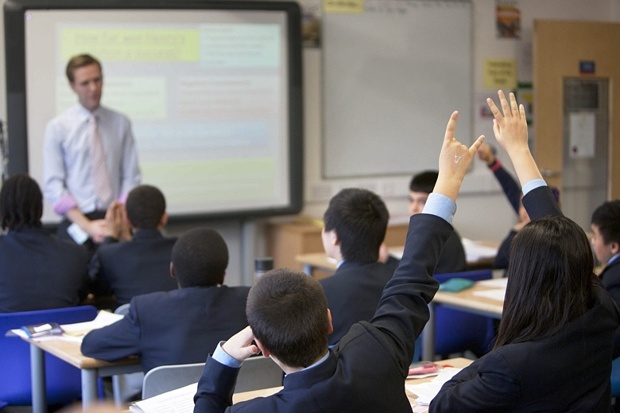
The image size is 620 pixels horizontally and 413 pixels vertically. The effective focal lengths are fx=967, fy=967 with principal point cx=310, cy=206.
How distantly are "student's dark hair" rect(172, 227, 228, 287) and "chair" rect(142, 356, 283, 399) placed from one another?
0.35 m

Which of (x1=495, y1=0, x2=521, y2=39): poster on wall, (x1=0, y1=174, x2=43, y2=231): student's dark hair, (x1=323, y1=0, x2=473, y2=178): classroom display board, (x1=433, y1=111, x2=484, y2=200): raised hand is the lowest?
(x1=0, y1=174, x2=43, y2=231): student's dark hair

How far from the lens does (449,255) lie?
4785mm

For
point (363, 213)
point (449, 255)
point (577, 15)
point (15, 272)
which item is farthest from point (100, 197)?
point (577, 15)

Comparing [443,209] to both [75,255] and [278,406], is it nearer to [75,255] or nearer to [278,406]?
→ [278,406]

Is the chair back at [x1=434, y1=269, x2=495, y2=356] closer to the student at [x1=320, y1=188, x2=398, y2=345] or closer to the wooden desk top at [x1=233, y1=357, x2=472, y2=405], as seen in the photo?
the student at [x1=320, y1=188, x2=398, y2=345]

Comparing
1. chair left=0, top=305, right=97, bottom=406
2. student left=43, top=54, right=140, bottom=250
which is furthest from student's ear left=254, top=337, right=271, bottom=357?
student left=43, top=54, right=140, bottom=250

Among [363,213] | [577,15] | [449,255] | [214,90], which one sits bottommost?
[449,255]

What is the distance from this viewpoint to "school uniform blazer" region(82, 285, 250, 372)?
313 centimetres

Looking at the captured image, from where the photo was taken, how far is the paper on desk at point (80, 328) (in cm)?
342

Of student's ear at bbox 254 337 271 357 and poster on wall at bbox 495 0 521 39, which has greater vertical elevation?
poster on wall at bbox 495 0 521 39

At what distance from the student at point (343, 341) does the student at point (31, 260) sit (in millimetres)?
2082

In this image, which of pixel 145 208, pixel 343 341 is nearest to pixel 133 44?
pixel 145 208

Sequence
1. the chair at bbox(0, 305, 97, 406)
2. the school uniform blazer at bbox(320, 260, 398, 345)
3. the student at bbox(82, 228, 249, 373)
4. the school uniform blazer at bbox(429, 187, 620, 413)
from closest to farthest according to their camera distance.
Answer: the school uniform blazer at bbox(429, 187, 620, 413), the student at bbox(82, 228, 249, 373), the school uniform blazer at bbox(320, 260, 398, 345), the chair at bbox(0, 305, 97, 406)

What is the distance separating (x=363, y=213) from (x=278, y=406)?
5.48ft
